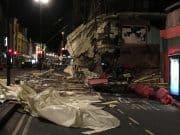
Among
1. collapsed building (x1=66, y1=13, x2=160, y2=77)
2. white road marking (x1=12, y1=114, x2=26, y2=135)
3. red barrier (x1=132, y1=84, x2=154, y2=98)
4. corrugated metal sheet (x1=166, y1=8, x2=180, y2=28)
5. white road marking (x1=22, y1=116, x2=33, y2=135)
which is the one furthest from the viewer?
collapsed building (x1=66, y1=13, x2=160, y2=77)

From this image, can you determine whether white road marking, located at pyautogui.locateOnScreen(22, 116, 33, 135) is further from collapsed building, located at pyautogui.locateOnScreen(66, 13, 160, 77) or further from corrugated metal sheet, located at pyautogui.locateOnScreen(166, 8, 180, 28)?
collapsed building, located at pyautogui.locateOnScreen(66, 13, 160, 77)

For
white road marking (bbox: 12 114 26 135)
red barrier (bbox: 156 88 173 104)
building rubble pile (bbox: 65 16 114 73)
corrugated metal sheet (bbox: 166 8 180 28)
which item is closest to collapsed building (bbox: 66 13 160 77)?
building rubble pile (bbox: 65 16 114 73)

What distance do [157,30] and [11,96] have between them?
113ft

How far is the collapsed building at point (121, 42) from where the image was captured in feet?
163

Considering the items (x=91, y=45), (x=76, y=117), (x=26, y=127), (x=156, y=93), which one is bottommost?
(x=26, y=127)

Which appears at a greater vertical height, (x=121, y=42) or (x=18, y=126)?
(x=121, y=42)

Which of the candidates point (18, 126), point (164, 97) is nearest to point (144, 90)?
point (164, 97)

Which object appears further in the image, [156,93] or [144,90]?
[144,90]

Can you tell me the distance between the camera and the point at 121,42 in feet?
168

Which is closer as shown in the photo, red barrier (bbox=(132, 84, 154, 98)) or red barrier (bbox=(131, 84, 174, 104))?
red barrier (bbox=(131, 84, 174, 104))

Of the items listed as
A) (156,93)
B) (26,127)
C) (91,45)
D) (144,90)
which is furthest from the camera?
(91,45)

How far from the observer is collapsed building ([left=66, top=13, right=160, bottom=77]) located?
49594 mm

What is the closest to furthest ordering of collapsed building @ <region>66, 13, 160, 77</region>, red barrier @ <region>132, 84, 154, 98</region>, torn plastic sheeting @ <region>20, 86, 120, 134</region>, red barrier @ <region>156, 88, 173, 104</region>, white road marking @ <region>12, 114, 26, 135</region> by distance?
white road marking @ <region>12, 114, 26, 135</region> < torn plastic sheeting @ <region>20, 86, 120, 134</region> < red barrier @ <region>156, 88, 173, 104</region> < red barrier @ <region>132, 84, 154, 98</region> < collapsed building @ <region>66, 13, 160, 77</region>

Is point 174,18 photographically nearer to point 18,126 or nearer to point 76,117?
point 76,117
